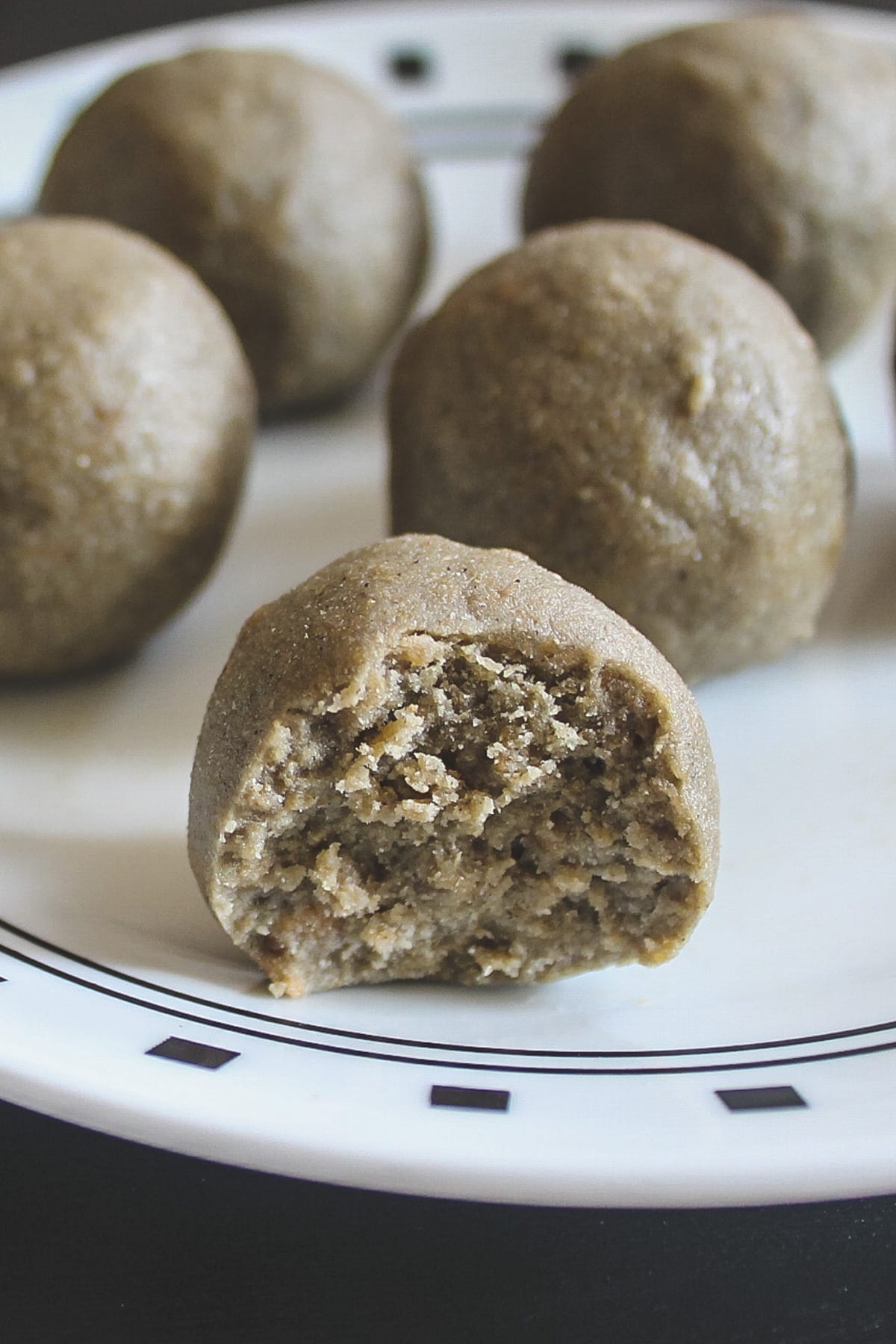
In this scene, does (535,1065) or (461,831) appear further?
(461,831)

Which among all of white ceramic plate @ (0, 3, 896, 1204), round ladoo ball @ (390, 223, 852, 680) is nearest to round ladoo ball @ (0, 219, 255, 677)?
white ceramic plate @ (0, 3, 896, 1204)

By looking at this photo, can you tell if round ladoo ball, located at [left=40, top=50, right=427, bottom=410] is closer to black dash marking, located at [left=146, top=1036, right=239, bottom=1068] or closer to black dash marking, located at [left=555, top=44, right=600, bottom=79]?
black dash marking, located at [left=555, top=44, right=600, bottom=79]

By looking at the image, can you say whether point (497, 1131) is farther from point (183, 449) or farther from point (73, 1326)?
point (183, 449)

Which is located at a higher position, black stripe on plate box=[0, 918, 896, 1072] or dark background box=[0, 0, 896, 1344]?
black stripe on plate box=[0, 918, 896, 1072]

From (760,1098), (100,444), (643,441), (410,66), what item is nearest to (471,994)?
(760,1098)

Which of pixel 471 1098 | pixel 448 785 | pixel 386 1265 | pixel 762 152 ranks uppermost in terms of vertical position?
pixel 762 152

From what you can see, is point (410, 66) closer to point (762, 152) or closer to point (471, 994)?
point (762, 152)

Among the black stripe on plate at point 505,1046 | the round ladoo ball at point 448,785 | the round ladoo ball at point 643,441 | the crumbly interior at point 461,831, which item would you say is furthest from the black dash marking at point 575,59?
the black stripe on plate at point 505,1046
